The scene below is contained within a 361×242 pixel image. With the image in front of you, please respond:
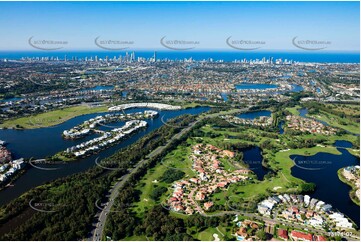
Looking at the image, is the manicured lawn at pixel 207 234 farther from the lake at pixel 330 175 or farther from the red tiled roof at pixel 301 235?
the lake at pixel 330 175

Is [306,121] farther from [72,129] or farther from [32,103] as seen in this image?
[32,103]

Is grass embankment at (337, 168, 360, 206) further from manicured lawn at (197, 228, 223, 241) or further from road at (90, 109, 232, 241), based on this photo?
road at (90, 109, 232, 241)

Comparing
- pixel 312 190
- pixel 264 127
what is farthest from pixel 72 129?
pixel 312 190

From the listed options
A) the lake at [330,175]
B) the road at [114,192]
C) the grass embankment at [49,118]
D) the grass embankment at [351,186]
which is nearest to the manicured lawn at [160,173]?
the road at [114,192]

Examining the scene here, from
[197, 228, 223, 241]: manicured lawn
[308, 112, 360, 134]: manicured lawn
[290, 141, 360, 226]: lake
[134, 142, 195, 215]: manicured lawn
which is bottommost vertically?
[197, 228, 223, 241]: manicured lawn

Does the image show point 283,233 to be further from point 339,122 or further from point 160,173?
point 339,122

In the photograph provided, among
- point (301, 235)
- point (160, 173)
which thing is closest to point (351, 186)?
point (301, 235)

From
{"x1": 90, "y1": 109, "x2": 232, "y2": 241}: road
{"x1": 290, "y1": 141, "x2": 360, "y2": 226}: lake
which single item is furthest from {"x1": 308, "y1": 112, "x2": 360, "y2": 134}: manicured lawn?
{"x1": 90, "y1": 109, "x2": 232, "y2": 241}: road

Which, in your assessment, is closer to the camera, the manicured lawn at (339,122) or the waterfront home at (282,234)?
the waterfront home at (282,234)
